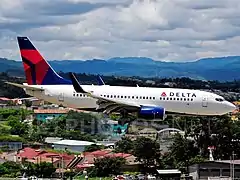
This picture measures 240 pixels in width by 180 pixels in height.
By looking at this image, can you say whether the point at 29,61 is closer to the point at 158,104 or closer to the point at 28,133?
the point at 158,104

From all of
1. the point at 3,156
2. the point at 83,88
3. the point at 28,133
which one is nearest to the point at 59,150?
the point at 3,156

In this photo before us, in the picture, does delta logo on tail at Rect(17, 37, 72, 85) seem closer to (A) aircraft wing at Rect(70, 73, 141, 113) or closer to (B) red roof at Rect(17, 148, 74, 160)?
(A) aircraft wing at Rect(70, 73, 141, 113)

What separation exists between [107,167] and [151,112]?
2175 centimetres

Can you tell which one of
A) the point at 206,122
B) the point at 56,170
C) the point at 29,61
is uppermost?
the point at 29,61

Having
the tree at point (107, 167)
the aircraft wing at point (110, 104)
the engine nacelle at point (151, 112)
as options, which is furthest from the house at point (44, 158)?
the engine nacelle at point (151, 112)

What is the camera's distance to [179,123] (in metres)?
91.1

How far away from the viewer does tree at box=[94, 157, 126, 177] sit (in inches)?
2648

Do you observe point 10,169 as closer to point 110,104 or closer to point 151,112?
point 110,104

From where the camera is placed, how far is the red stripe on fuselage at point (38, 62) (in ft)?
167

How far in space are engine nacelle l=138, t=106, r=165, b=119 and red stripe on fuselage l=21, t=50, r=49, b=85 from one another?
26.5ft

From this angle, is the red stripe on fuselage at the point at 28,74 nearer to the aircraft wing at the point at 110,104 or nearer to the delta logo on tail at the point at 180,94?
the aircraft wing at the point at 110,104

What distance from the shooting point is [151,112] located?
154 feet

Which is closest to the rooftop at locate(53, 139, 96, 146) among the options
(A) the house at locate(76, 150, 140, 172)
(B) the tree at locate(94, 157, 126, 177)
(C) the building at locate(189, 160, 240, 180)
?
(A) the house at locate(76, 150, 140, 172)

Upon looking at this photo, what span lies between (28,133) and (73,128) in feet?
37.2
